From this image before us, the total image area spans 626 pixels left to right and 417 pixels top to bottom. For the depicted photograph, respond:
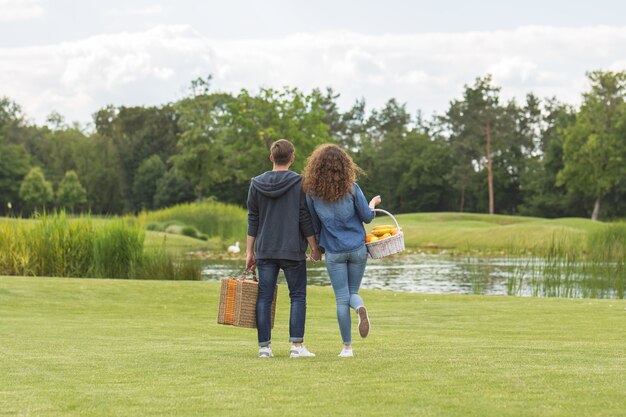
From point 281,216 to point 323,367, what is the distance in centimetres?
139

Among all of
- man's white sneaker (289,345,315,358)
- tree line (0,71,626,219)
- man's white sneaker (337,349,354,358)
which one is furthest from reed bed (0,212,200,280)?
tree line (0,71,626,219)

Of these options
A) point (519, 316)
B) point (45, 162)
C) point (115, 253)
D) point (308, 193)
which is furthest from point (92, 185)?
point (308, 193)

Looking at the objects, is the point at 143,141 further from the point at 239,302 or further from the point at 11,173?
the point at 239,302

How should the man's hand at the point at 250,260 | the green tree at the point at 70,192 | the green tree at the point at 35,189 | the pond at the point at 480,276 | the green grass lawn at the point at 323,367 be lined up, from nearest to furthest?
1. the green grass lawn at the point at 323,367
2. the man's hand at the point at 250,260
3. the pond at the point at 480,276
4. the green tree at the point at 35,189
5. the green tree at the point at 70,192

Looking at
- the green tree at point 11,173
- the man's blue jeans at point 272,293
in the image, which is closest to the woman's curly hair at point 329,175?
the man's blue jeans at point 272,293

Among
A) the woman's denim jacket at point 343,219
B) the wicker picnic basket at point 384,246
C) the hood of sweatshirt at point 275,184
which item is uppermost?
the hood of sweatshirt at point 275,184

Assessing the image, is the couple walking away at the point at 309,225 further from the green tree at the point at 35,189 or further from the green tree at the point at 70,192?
the green tree at the point at 35,189

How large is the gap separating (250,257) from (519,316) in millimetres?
7425

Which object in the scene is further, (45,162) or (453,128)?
(45,162)

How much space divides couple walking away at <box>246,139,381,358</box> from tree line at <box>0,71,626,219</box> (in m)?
48.8

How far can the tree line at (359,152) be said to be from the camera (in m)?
60.7

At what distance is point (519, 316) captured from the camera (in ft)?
49.1

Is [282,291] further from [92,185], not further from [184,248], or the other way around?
[92,185]

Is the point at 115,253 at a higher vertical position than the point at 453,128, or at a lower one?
lower
